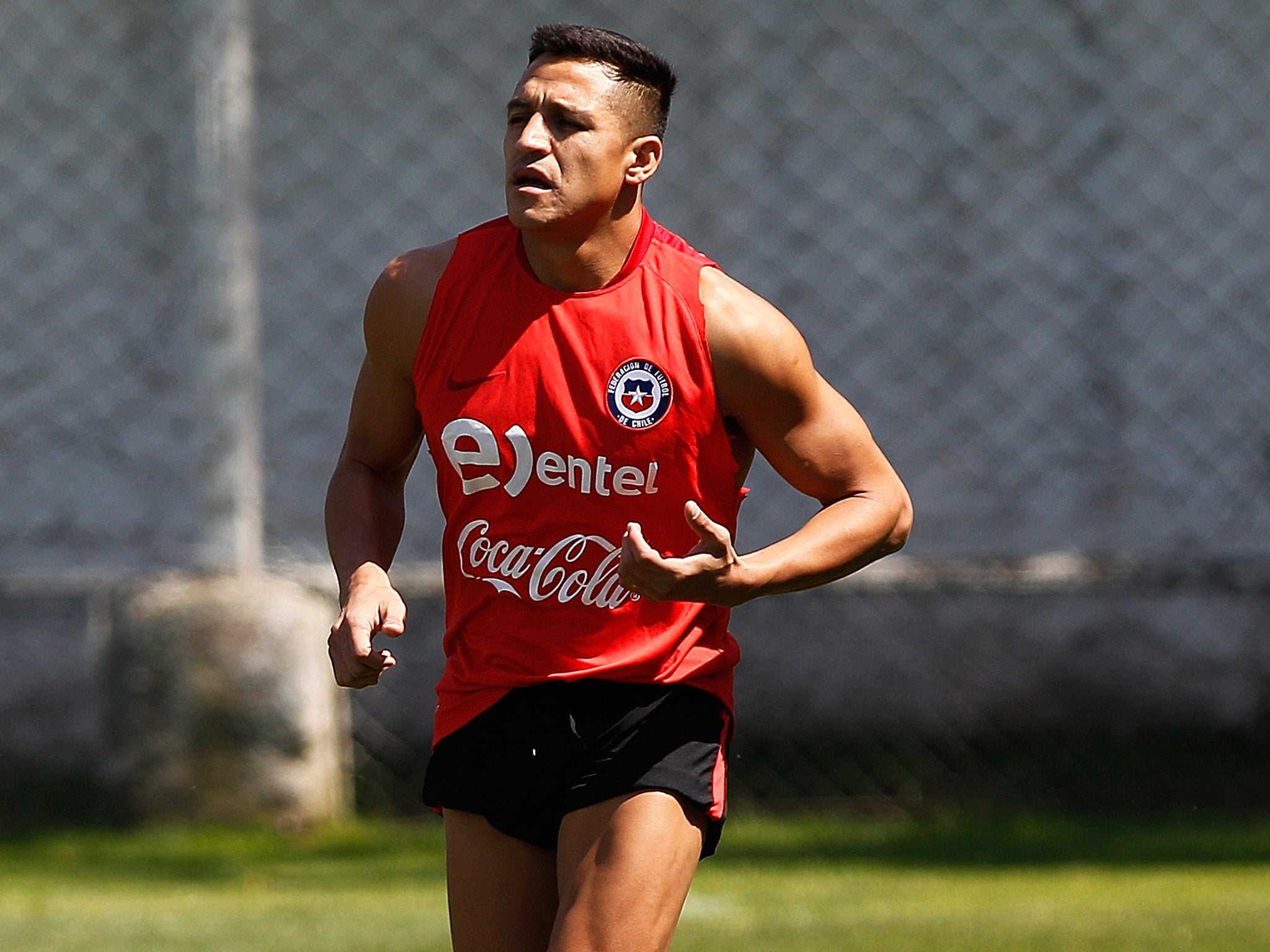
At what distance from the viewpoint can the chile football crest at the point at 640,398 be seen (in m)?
3.04

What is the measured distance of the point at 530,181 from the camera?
3.05 meters

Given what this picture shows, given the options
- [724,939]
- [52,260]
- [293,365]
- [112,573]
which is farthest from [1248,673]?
[52,260]

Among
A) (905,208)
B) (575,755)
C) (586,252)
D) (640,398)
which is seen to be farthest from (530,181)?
(905,208)

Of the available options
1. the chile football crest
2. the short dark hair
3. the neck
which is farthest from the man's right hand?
the short dark hair

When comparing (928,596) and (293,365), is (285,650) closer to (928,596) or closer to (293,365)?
(293,365)

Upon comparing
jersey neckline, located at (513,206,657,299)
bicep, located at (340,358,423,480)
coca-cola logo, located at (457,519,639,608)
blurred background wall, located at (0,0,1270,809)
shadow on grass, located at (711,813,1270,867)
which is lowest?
shadow on grass, located at (711,813,1270,867)

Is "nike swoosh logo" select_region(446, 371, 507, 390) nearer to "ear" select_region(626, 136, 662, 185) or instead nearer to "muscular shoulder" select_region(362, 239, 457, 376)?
"muscular shoulder" select_region(362, 239, 457, 376)

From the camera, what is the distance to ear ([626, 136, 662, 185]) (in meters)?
3.15

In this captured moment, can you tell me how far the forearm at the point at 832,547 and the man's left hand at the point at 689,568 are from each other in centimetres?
4

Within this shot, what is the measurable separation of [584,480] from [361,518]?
1.43 ft

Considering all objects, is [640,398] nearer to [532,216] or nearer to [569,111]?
[532,216]

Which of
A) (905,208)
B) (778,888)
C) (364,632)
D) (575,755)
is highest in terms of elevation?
(364,632)

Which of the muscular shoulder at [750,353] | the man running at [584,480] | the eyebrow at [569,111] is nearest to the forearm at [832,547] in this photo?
the man running at [584,480]

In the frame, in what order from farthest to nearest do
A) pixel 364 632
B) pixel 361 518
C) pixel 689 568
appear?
pixel 361 518
pixel 364 632
pixel 689 568
